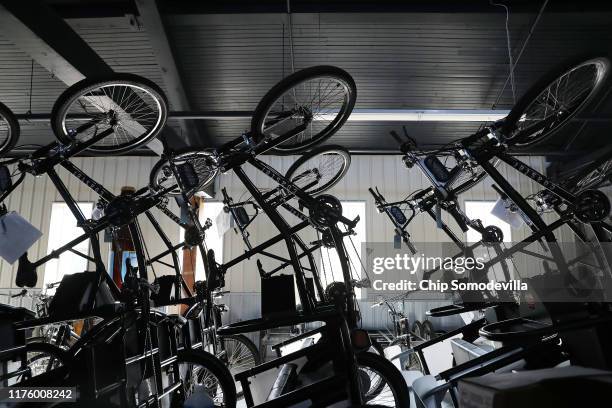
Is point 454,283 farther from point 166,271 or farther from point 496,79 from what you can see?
point 166,271

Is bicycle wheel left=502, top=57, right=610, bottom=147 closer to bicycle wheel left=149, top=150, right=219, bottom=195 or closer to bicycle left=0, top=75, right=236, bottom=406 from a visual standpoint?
bicycle wheel left=149, top=150, right=219, bottom=195

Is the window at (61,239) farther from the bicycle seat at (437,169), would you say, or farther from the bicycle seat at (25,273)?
the bicycle seat at (437,169)

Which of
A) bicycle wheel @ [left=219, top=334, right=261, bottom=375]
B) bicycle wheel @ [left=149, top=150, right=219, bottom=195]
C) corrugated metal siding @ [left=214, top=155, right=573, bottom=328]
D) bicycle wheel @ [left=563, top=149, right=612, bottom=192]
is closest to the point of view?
bicycle wheel @ [left=149, top=150, right=219, bottom=195]

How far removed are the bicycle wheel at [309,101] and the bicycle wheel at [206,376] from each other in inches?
48.1

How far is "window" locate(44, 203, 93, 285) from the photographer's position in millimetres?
7164

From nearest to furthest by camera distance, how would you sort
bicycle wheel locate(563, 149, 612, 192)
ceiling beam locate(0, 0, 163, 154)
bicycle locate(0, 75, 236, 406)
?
bicycle locate(0, 75, 236, 406), ceiling beam locate(0, 0, 163, 154), bicycle wheel locate(563, 149, 612, 192)

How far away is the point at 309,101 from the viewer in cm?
265

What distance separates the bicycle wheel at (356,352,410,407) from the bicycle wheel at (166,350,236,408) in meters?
0.69

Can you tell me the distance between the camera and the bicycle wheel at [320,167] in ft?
11.2

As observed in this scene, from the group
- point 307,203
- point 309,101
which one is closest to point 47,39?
point 309,101

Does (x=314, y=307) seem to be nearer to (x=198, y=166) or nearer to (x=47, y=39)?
(x=198, y=166)

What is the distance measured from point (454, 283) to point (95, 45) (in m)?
4.04

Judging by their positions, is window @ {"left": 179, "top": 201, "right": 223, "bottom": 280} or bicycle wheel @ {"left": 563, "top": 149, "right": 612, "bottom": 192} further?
window @ {"left": 179, "top": 201, "right": 223, "bottom": 280}

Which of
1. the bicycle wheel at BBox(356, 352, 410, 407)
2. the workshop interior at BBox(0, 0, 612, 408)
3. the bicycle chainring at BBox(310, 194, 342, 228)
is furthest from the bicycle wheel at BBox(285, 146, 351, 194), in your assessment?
the bicycle wheel at BBox(356, 352, 410, 407)
